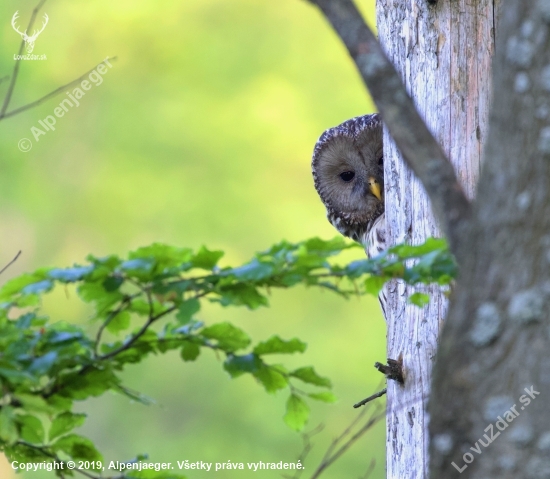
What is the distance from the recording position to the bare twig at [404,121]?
1.32 m

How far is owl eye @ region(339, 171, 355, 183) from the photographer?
13.9ft

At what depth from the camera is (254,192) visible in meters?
9.91

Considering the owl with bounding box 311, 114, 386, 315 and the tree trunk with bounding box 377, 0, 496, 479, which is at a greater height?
the owl with bounding box 311, 114, 386, 315

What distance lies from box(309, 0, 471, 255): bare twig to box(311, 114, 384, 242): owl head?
2.48 meters

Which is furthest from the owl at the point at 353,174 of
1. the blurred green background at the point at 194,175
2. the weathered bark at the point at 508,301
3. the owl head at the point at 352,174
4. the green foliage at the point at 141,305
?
the blurred green background at the point at 194,175

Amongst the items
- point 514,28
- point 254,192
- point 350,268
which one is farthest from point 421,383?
point 254,192

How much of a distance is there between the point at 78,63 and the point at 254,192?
2752 millimetres

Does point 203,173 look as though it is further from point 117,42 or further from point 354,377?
point 354,377

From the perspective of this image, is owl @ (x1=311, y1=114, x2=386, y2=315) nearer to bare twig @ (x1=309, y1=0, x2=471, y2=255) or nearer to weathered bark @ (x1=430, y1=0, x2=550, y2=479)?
bare twig @ (x1=309, y1=0, x2=471, y2=255)

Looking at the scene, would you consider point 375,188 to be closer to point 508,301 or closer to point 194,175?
point 508,301

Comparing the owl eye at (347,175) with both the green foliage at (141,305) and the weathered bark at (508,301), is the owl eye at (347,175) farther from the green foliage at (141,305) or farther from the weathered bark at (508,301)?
the weathered bark at (508,301)

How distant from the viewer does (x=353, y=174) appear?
4.23m

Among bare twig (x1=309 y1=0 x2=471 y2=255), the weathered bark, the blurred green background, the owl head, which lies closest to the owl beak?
the owl head

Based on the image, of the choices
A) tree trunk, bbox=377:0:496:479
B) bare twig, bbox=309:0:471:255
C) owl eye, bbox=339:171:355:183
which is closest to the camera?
bare twig, bbox=309:0:471:255
